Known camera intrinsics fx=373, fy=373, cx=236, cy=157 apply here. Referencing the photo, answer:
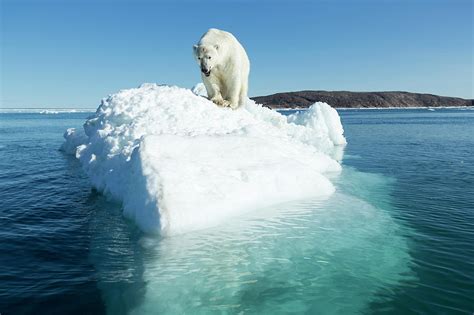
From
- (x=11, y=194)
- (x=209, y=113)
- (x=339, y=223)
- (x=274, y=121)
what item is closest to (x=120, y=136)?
(x=209, y=113)

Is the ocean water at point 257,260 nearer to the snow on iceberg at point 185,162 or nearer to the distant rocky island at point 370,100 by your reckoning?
the snow on iceberg at point 185,162

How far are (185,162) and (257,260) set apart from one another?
2.21 m

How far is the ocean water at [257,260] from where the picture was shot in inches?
147

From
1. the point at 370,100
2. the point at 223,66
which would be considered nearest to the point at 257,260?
the point at 223,66

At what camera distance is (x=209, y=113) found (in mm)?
8914

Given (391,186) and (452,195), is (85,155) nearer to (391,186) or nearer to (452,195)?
(391,186)

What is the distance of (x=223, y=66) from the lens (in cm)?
993

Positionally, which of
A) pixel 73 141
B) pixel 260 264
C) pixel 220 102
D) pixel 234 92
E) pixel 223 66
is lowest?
pixel 260 264

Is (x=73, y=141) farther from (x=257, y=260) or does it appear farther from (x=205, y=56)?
(x=257, y=260)

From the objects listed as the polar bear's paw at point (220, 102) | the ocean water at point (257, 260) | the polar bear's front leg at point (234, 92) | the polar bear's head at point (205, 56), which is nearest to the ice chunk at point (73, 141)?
the polar bear's paw at point (220, 102)

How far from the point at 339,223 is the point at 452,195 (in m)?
3.75

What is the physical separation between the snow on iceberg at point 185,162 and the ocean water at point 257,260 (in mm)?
304

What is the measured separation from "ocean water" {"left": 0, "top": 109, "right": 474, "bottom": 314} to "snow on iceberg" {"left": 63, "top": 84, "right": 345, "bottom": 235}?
12.0 inches

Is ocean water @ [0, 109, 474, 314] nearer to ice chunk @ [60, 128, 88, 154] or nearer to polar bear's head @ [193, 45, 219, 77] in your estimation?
polar bear's head @ [193, 45, 219, 77]
